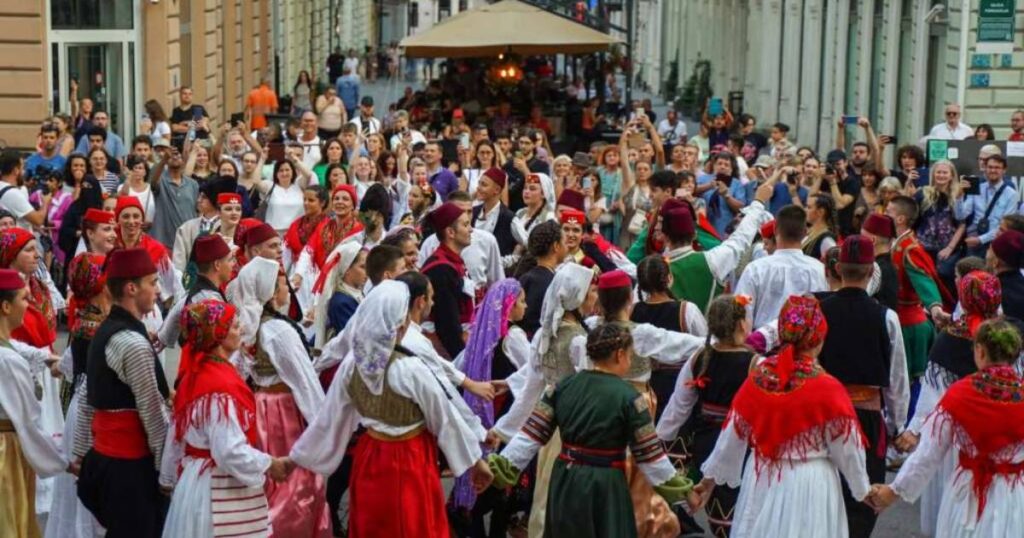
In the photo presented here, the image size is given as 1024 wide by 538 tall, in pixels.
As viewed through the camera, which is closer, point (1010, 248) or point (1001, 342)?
point (1001, 342)

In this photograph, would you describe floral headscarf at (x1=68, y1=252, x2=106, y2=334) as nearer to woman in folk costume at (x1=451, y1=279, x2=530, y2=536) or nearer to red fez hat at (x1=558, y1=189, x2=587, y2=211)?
woman in folk costume at (x1=451, y1=279, x2=530, y2=536)

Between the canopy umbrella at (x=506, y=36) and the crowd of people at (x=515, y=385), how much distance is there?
16.2m

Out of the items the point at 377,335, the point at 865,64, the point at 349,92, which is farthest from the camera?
the point at 349,92

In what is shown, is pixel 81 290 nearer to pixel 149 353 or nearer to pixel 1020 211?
pixel 149 353

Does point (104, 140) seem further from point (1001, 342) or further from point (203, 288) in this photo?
point (1001, 342)

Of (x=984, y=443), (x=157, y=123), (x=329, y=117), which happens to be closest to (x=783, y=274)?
(x=984, y=443)

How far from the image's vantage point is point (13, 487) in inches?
367

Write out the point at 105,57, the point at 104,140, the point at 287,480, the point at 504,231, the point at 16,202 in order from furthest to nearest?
the point at 105,57
the point at 104,140
the point at 16,202
the point at 504,231
the point at 287,480

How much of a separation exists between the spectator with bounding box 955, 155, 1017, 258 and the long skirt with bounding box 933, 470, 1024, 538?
24.9 feet

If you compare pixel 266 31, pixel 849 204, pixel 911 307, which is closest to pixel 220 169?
pixel 849 204

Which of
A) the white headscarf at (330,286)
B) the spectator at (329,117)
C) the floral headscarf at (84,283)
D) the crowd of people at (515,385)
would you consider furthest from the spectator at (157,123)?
the floral headscarf at (84,283)

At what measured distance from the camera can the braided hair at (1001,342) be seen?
885cm

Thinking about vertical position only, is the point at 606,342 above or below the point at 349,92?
above

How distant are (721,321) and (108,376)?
3.01 m
